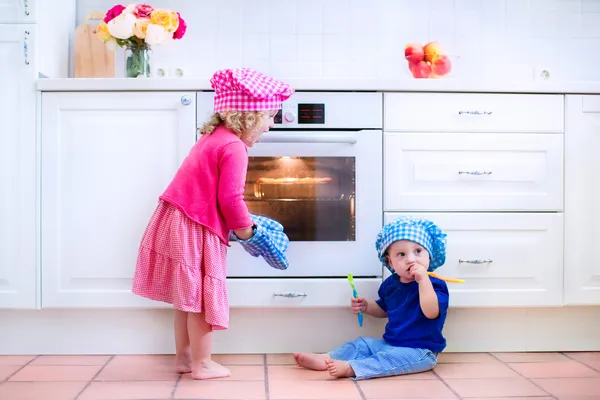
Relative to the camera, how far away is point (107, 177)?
2197mm

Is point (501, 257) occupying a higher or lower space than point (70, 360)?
higher

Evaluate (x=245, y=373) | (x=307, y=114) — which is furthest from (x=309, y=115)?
(x=245, y=373)

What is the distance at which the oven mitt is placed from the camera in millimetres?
2004

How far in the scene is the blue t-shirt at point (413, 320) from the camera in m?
2.05

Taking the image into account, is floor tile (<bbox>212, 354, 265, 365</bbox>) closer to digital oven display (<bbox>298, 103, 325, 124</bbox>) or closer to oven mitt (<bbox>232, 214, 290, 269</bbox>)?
oven mitt (<bbox>232, 214, 290, 269</bbox>)

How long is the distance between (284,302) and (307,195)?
363 millimetres

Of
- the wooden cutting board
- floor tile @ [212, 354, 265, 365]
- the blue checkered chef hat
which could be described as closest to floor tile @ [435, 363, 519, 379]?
the blue checkered chef hat

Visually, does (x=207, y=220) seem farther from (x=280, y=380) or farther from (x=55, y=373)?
(x=55, y=373)

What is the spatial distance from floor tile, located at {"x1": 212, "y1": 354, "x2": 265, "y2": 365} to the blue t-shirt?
42cm

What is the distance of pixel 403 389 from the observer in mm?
1853

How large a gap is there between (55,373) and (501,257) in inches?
58.1

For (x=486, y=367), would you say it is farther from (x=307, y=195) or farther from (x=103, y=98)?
(x=103, y=98)

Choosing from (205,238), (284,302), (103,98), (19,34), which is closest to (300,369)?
(284,302)

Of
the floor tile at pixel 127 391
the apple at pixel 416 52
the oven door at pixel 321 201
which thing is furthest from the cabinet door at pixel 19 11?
the apple at pixel 416 52
